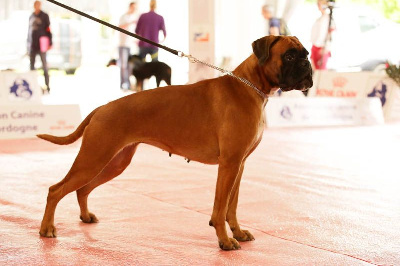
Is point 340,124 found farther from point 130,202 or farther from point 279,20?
point 130,202

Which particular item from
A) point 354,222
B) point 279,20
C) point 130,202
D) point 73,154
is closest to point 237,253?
point 354,222

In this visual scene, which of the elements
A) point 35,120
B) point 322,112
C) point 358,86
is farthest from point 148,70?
point 35,120

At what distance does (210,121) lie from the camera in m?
3.28

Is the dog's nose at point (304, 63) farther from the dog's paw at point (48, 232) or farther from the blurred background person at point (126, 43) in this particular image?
the blurred background person at point (126, 43)

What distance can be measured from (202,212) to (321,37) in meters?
9.39

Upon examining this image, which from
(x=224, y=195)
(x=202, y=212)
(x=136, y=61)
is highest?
(x=136, y=61)

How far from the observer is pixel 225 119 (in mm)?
3223

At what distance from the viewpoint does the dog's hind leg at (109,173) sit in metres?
3.70

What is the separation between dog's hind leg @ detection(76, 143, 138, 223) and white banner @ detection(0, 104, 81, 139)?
4252 mm

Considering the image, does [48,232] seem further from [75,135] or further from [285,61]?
[285,61]

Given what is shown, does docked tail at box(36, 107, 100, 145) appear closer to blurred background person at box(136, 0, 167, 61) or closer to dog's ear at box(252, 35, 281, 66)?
dog's ear at box(252, 35, 281, 66)

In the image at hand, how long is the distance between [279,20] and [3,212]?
9.60m

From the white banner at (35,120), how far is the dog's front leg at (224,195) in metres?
5.07

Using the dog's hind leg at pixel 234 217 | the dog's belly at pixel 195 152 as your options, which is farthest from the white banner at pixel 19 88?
the dog's hind leg at pixel 234 217
